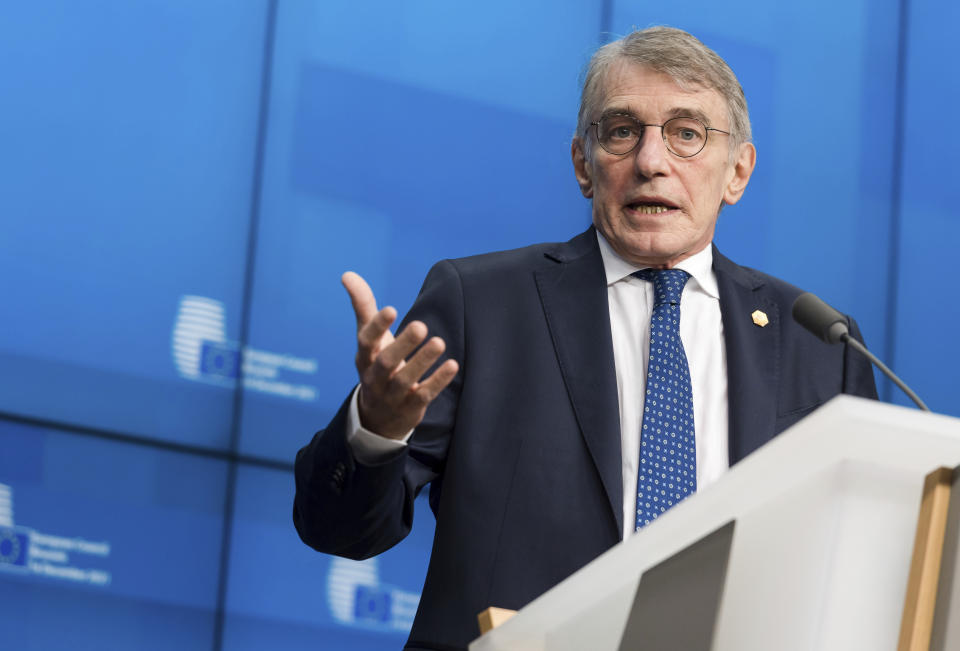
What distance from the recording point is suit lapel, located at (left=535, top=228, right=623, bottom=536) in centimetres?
180

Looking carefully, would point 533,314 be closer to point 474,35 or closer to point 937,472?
point 937,472

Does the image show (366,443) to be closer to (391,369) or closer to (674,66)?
(391,369)

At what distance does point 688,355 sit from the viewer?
6.48 ft

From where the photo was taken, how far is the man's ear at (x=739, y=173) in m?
2.24

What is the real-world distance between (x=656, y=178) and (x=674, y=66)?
0.69 feet

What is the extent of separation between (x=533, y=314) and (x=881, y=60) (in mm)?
2854

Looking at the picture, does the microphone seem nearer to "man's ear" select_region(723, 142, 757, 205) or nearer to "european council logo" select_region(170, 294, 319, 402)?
"man's ear" select_region(723, 142, 757, 205)

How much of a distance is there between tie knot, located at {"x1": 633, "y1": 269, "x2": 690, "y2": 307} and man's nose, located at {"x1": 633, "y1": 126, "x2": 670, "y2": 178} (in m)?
0.17

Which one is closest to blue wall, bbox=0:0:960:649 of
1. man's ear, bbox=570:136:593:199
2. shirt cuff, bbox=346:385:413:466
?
man's ear, bbox=570:136:593:199

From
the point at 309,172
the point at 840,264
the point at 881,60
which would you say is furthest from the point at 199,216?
the point at 881,60

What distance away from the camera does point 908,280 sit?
166 inches

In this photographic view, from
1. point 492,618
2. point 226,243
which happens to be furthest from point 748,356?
point 226,243

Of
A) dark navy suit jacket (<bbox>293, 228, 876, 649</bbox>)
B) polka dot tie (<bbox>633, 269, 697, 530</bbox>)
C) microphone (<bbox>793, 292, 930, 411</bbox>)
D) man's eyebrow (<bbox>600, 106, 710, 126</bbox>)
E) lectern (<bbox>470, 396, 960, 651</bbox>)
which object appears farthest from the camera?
man's eyebrow (<bbox>600, 106, 710, 126</bbox>)

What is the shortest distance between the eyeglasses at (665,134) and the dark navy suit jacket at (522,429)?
7.1 inches
